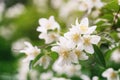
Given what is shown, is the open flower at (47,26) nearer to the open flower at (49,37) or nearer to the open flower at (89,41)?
the open flower at (49,37)

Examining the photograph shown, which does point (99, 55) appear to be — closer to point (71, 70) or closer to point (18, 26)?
point (71, 70)

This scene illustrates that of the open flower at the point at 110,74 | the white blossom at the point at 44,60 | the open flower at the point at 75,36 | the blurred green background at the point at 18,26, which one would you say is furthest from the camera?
the blurred green background at the point at 18,26

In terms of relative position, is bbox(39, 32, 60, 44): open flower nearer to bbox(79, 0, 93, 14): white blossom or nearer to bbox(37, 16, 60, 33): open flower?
bbox(37, 16, 60, 33): open flower

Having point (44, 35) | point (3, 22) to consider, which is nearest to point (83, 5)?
point (44, 35)

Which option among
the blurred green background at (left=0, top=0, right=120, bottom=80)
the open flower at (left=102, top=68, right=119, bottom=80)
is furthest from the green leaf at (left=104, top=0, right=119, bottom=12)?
the blurred green background at (left=0, top=0, right=120, bottom=80)

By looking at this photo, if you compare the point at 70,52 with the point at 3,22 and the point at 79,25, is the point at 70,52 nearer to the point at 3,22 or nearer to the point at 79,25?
the point at 79,25

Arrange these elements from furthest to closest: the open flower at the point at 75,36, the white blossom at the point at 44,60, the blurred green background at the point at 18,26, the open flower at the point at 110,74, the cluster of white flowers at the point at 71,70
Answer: the blurred green background at the point at 18,26
the cluster of white flowers at the point at 71,70
the open flower at the point at 110,74
the white blossom at the point at 44,60
the open flower at the point at 75,36

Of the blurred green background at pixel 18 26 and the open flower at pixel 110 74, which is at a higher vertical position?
the blurred green background at pixel 18 26

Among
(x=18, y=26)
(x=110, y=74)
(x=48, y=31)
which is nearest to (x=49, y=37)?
(x=48, y=31)

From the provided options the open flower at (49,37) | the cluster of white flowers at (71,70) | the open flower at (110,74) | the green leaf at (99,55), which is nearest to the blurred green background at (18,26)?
the cluster of white flowers at (71,70)
